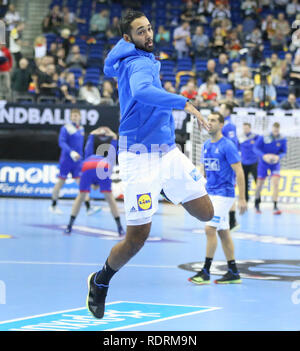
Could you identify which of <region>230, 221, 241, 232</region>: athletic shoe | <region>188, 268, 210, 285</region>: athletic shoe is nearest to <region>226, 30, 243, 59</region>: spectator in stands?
<region>230, 221, 241, 232</region>: athletic shoe

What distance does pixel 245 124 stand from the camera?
61.0ft

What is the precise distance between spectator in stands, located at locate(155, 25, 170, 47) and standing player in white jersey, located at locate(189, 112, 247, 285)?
15.8 m

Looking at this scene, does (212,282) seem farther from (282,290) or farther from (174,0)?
(174,0)

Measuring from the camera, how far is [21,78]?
19875mm

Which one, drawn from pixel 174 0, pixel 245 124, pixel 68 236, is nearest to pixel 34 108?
pixel 245 124

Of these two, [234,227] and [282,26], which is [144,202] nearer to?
[234,227]

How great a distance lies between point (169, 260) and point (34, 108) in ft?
34.4

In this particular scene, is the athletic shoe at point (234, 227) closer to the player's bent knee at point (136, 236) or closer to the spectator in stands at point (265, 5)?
the player's bent knee at point (136, 236)

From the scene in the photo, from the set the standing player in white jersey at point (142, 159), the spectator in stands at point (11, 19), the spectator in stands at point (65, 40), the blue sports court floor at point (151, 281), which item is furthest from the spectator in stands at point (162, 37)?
the standing player in white jersey at point (142, 159)

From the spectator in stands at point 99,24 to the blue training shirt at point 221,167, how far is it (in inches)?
674

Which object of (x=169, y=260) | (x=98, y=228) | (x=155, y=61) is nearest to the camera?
(x=155, y=61)

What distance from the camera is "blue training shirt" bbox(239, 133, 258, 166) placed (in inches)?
731

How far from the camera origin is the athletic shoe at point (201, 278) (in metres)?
8.32
